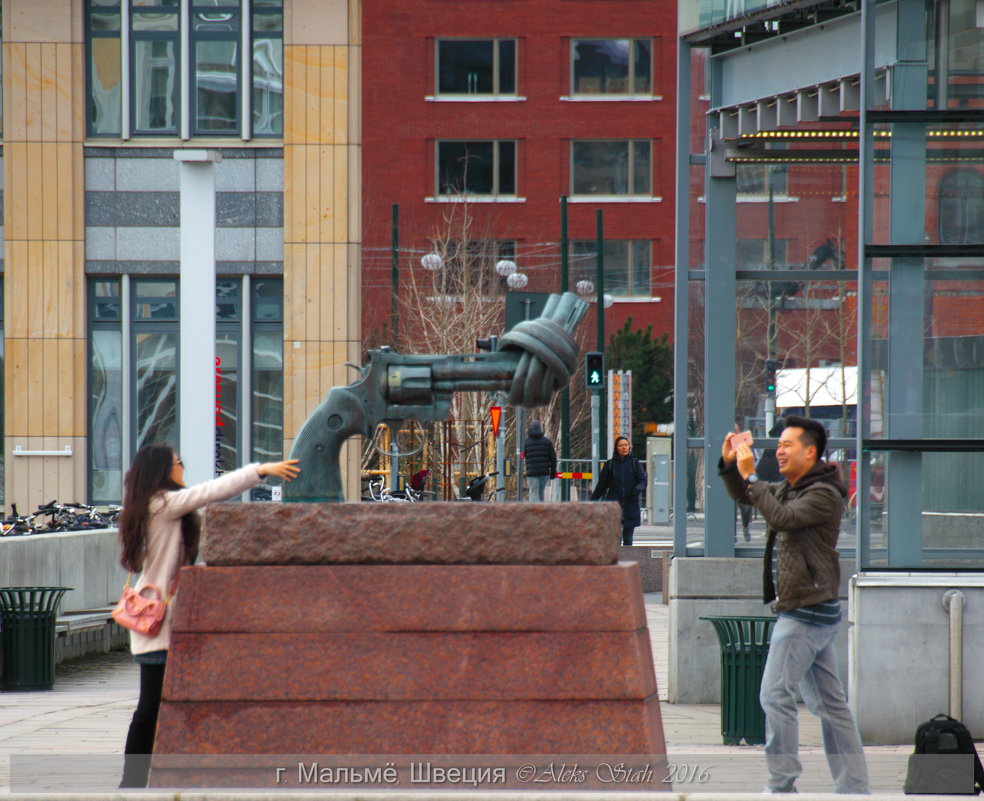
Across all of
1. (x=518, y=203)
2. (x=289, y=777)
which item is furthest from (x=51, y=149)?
(x=518, y=203)

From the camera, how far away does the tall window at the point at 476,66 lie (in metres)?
48.8

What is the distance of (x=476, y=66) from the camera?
48906 mm

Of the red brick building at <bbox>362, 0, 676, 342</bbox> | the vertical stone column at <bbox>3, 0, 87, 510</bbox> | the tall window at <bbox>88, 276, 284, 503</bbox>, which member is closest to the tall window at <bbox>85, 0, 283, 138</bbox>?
the vertical stone column at <bbox>3, 0, 87, 510</bbox>

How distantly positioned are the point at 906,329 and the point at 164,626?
500cm

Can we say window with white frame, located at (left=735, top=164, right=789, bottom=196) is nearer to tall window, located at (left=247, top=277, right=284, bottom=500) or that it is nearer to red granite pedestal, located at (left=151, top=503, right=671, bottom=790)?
red granite pedestal, located at (left=151, top=503, right=671, bottom=790)

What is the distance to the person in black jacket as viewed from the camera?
24.2 metres

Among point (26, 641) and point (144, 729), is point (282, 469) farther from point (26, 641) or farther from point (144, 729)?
point (26, 641)

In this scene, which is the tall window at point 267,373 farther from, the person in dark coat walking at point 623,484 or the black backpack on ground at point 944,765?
the black backpack on ground at point 944,765

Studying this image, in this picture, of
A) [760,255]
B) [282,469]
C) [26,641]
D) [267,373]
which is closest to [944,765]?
[282,469]

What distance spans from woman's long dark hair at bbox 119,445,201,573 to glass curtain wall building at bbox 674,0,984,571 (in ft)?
14.5

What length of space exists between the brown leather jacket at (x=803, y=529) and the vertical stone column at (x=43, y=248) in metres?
16.0

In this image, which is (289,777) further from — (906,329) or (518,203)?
(518,203)

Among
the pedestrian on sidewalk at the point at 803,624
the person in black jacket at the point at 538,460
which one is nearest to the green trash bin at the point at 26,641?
the pedestrian on sidewalk at the point at 803,624

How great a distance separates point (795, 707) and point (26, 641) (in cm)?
741
